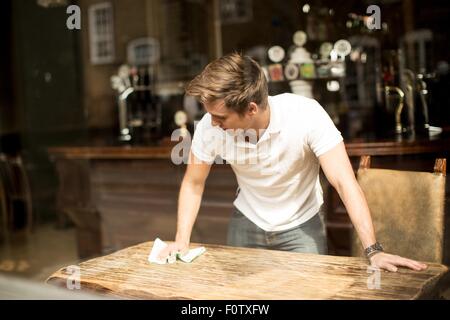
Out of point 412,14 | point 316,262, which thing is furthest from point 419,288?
point 412,14

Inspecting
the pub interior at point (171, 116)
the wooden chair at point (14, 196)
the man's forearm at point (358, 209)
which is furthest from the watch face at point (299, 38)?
the wooden chair at point (14, 196)

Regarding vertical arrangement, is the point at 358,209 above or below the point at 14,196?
above

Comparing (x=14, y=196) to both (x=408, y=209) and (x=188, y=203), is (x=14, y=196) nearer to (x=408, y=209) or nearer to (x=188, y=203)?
(x=188, y=203)

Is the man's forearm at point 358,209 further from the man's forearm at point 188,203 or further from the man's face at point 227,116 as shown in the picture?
the man's forearm at point 188,203

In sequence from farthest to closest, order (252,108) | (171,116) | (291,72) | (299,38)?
(171,116) < (299,38) < (291,72) < (252,108)

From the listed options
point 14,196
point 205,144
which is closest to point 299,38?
point 205,144

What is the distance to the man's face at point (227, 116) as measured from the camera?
6.49 feet

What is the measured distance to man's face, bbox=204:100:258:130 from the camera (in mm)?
1979

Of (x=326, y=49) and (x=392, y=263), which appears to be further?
(x=326, y=49)

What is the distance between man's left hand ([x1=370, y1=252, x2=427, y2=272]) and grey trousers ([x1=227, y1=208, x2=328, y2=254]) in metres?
0.50

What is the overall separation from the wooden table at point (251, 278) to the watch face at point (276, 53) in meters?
1.46

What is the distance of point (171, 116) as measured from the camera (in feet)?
13.8

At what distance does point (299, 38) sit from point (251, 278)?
6.68 ft

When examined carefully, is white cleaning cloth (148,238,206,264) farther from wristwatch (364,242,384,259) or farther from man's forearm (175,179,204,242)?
wristwatch (364,242,384,259)
